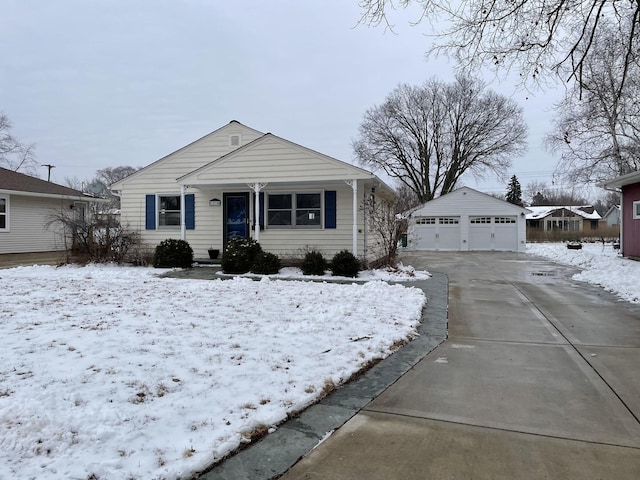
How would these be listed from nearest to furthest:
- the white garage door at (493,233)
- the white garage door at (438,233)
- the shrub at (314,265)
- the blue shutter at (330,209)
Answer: the shrub at (314,265) → the blue shutter at (330,209) → the white garage door at (493,233) → the white garage door at (438,233)

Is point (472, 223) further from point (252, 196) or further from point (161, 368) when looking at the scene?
point (161, 368)

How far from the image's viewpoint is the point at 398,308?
7633mm

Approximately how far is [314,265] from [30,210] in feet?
47.5

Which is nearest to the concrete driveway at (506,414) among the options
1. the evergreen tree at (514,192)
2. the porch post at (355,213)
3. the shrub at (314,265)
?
the shrub at (314,265)

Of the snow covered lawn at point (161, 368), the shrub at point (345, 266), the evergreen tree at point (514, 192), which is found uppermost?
the evergreen tree at point (514, 192)

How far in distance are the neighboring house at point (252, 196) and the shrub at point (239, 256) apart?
850 millimetres

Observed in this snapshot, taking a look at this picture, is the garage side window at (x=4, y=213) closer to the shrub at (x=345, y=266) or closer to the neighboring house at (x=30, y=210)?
the neighboring house at (x=30, y=210)

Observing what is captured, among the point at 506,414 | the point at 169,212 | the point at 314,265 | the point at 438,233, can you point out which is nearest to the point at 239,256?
the point at 314,265

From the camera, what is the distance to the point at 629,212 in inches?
704

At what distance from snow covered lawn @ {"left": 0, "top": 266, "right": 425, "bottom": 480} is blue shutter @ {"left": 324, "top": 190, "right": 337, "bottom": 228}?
18.0 feet

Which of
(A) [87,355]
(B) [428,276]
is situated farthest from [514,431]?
(B) [428,276]

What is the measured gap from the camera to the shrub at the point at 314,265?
40.5ft

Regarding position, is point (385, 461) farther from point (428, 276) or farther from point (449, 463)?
point (428, 276)

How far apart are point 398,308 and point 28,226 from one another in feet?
60.0
